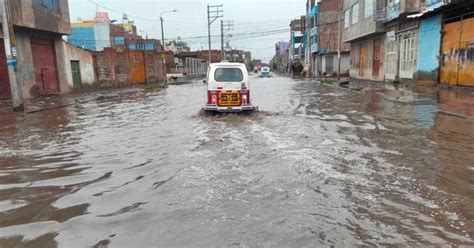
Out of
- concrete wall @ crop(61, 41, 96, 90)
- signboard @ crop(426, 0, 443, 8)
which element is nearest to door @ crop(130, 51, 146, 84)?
concrete wall @ crop(61, 41, 96, 90)

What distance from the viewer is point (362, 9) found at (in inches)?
1382

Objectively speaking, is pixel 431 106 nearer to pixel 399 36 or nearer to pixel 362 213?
pixel 362 213

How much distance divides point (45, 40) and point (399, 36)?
1007 inches

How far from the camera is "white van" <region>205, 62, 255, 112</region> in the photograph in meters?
13.7

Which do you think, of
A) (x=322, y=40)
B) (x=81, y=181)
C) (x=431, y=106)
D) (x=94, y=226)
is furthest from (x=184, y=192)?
(x=322, y=40)

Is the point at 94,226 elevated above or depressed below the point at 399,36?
below

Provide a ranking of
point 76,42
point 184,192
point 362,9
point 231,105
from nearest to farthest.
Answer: point 184,192 < point 231,105 < point 362,9 < point 76,42

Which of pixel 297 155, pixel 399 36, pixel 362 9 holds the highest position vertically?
pixel 362 9

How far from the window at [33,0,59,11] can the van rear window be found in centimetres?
1684

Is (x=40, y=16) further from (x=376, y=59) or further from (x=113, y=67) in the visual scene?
(x=376, y=59)

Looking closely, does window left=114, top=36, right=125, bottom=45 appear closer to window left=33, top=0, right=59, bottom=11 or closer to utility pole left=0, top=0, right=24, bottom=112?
window left=33, top=0, right=59, bottom=11

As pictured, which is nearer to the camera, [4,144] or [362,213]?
[362,213]

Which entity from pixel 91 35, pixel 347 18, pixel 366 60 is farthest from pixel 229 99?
pixel 91 35

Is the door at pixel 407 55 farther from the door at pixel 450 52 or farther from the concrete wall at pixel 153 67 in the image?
the concrete wall at pixel 153 67
